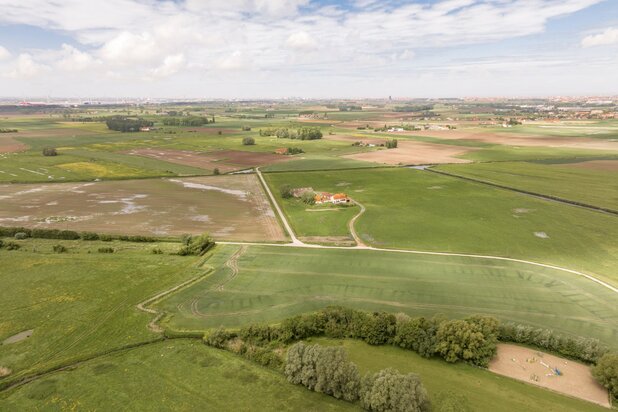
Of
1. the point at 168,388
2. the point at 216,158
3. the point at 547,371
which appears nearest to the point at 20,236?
the point at 168,388

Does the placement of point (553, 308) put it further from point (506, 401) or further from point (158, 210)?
point (158, 210)

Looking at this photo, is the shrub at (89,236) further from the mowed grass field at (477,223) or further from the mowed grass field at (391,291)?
the mowed grass field at (477,223)

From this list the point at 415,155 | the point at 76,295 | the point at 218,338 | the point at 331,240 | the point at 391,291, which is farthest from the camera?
the point at 415,155

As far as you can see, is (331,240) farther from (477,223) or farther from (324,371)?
(324,371)

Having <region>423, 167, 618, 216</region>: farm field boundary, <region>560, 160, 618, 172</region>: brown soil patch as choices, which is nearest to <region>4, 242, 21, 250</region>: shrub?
<region>423, 167, 618, 216</region>: farm field boundary

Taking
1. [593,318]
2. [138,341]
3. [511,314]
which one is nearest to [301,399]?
[138,341]

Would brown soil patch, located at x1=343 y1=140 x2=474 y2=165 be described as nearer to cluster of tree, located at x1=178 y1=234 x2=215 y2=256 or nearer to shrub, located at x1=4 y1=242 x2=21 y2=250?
cluster of tree, located at x1=178 y1=234 x2=215 y2=256

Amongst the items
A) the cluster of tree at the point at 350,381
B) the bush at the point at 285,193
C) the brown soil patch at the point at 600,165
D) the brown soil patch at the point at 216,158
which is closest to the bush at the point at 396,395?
the cluster of tree at the point at 350,381

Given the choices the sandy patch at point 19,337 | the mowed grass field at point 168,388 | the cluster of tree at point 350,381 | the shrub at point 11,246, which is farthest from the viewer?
the shrub at point 11,246
